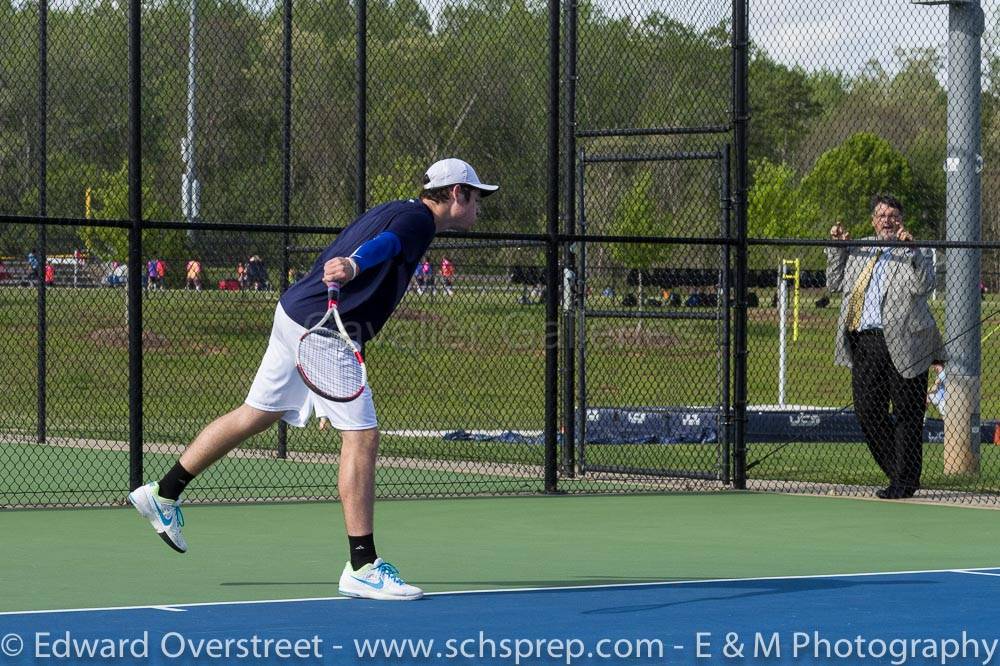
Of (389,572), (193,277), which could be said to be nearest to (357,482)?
(389,572)

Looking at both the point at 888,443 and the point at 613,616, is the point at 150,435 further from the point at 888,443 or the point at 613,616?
the point at 613,616

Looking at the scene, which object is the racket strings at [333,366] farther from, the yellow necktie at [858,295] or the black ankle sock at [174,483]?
the yellow necktie at [858,295]

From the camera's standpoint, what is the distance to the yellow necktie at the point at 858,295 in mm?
11711

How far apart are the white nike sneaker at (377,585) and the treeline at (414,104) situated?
5.97m

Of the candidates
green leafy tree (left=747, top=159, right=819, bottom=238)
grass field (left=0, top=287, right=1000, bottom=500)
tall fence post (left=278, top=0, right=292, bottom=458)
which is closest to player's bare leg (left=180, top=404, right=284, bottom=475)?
tall fence post (left=278, top=0, right=292, bottom=458)

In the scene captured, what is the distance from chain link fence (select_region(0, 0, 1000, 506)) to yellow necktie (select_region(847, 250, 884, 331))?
41 millimetres

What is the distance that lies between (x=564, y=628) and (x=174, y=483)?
1.97 metres

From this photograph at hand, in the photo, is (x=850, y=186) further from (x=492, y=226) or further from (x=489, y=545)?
(x=489, y=545)

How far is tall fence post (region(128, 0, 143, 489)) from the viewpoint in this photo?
33.8 ft

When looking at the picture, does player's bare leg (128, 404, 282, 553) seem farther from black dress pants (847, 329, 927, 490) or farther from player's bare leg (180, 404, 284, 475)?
black dress pants (847, 329, 927, 490)

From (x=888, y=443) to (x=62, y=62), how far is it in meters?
7.40

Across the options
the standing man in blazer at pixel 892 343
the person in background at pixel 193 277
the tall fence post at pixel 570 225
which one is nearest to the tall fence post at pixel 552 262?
the tall fence post at pixel 570 225

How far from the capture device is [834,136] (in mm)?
16500

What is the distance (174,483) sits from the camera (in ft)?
25.6
